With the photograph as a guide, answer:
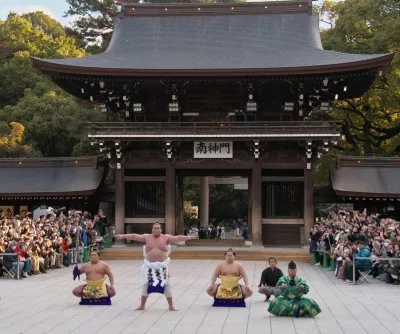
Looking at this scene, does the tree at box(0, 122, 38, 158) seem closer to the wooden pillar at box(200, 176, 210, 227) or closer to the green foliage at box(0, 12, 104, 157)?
the green foliage at box(0, 12, 104, 157)

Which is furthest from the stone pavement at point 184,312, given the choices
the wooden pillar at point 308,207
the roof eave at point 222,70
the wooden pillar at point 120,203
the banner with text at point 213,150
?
the roof eave at point 222,70

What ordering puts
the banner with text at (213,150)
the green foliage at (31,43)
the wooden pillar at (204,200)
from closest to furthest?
the banner with text at (213,150) < the wooden pillar at (204,200) < the green foliage at (31,43)

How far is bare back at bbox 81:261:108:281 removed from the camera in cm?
1373

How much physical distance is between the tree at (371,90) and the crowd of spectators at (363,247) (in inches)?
658

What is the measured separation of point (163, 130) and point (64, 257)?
7.52 meters

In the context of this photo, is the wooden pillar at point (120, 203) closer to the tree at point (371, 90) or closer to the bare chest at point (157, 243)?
the tree at point (371, 90)

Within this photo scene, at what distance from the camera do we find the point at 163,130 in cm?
2861

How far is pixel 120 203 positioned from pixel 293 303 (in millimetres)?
17704

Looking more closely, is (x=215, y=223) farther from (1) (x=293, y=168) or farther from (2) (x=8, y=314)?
(2) (x=8, y=314)

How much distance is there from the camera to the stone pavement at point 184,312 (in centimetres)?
1125

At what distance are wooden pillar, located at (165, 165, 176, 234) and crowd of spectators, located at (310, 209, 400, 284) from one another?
7275 mm

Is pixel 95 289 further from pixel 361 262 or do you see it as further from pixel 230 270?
pixel 361 262

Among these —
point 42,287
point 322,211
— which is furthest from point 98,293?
point 322,211

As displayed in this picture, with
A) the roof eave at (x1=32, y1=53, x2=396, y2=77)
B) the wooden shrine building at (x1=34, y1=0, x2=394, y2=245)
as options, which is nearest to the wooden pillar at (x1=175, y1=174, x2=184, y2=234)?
the wooden shrine building at (x1=34, y1=0, x2=394, y2=245)
